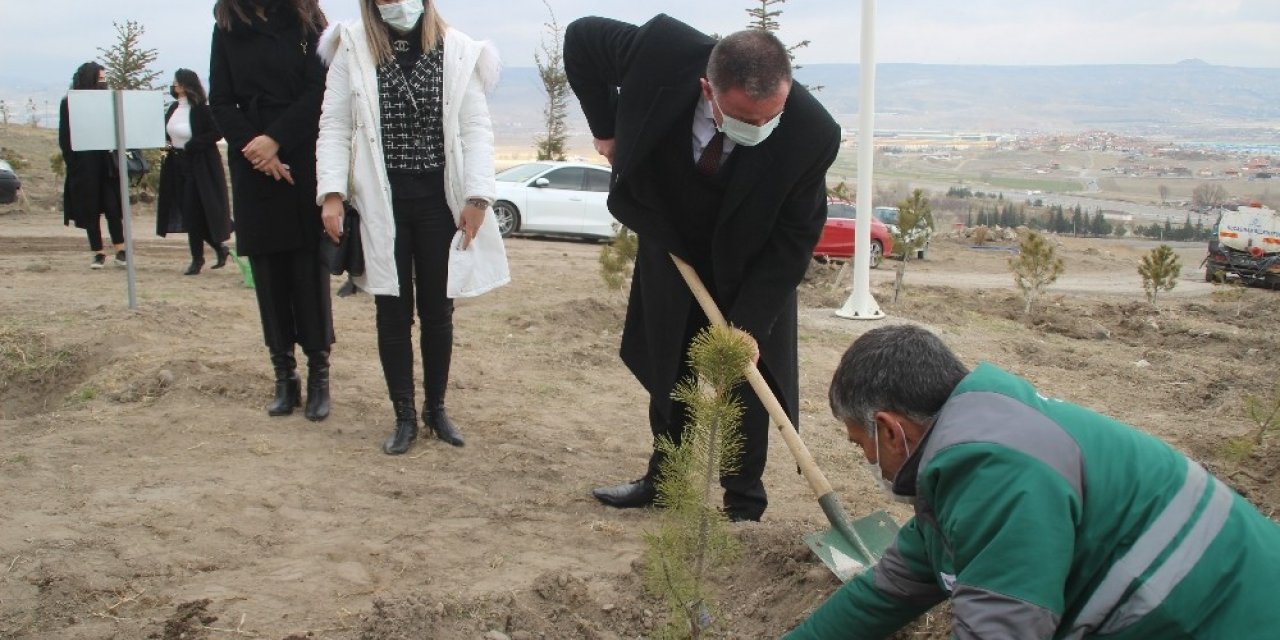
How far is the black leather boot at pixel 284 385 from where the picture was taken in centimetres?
486

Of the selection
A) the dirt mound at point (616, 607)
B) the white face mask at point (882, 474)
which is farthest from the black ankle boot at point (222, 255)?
the white face mask at point (882, 474)

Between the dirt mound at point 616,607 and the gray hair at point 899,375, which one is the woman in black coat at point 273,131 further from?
the gray hair at point 899,375

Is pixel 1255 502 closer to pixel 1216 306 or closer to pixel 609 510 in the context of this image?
pixel 609 510

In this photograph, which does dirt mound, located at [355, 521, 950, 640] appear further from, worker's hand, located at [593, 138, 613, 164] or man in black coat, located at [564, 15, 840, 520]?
worker's hand, located at [593, 138, 613, 164]

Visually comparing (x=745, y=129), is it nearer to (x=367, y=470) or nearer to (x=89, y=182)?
(x=367, y=470)

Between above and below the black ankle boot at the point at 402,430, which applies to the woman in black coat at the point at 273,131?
above

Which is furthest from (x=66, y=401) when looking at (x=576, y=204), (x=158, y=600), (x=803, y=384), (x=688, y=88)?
(x=576, y=204)

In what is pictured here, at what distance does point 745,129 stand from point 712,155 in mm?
272

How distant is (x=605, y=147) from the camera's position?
3934 millimetres

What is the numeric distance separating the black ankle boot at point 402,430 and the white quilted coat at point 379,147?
541 mm

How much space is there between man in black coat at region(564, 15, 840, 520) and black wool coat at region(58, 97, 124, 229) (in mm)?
6368

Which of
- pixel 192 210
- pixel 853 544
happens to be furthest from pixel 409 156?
pixel 192 210

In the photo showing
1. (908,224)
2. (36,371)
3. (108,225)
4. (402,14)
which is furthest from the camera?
(908,224)

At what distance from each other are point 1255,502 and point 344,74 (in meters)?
4.26
